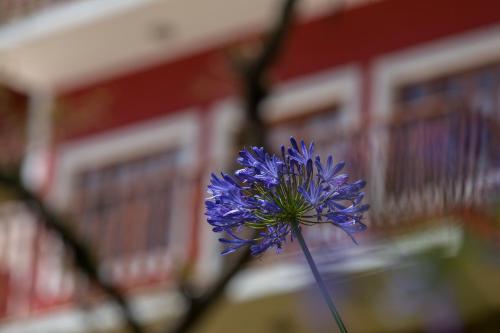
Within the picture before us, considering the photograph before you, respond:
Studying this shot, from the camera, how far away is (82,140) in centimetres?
1374

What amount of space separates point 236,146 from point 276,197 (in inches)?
261

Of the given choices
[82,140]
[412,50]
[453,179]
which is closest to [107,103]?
[82,140]

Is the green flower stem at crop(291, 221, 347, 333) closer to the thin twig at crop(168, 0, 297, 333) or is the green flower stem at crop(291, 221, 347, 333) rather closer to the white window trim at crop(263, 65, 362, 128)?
the thin twig at crop(168, 0, 297, 333)

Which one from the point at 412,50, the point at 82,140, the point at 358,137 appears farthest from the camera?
the point at 82,140

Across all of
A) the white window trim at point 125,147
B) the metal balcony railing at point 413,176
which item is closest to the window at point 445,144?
the metal balcony railing at point 413,176

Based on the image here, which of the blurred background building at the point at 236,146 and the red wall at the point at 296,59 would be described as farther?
the red wall at the point at 296,59

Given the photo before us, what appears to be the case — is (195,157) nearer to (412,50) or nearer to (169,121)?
(169,121)

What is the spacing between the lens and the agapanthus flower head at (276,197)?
84.4 inches

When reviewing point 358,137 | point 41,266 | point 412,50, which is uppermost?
point 412,50

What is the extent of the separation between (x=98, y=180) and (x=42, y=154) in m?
0.68

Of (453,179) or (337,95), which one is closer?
(453,179)

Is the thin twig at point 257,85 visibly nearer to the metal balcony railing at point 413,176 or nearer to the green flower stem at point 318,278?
the metal balcony railing at point 413,176

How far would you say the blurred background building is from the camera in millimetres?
8922

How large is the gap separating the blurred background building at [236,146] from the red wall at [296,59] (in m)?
0.01
